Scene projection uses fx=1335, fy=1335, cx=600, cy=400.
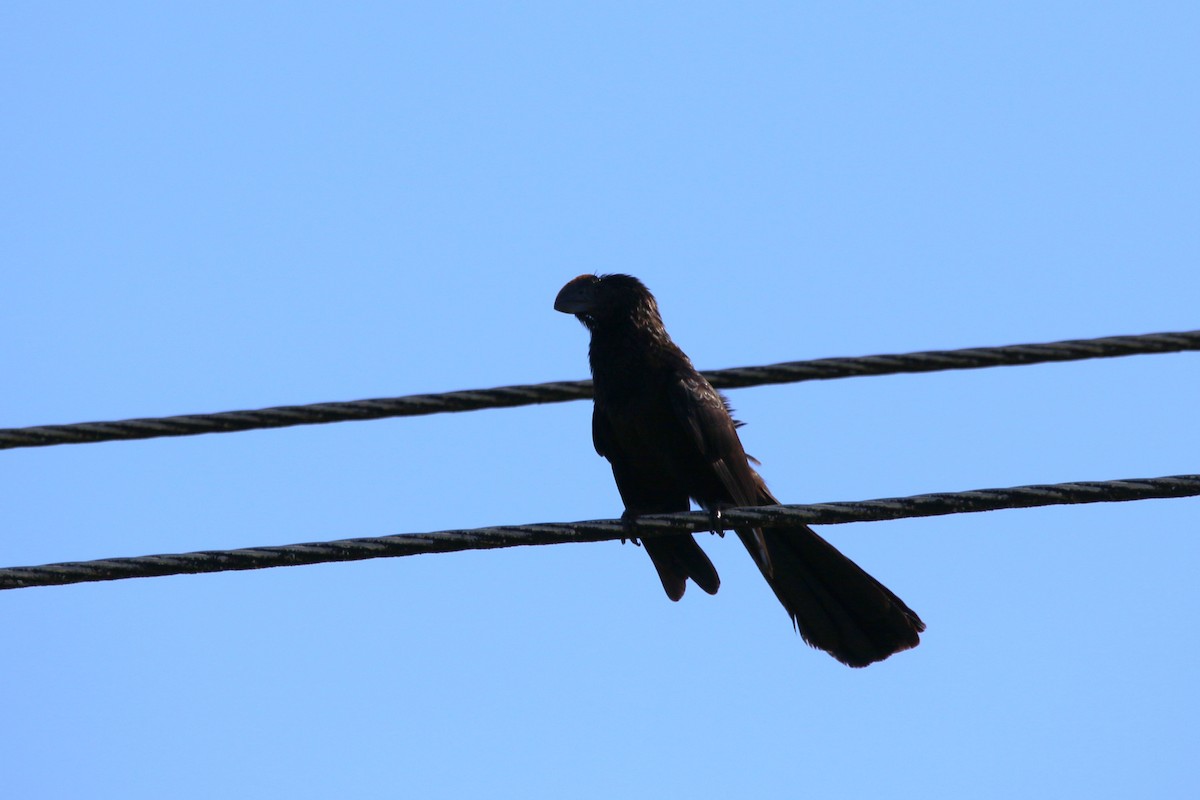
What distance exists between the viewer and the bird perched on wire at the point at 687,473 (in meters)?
5.48

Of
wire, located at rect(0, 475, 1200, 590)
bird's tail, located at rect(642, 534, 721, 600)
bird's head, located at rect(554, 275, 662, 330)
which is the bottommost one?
wire, located at rect(0, 475, 1200, 590)

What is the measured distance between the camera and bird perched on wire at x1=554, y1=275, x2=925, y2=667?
5.48 m

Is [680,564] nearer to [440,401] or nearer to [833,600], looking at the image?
[833,600]

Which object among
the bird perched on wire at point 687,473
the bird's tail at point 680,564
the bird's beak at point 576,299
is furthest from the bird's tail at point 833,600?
the bird's beak at point 576,299

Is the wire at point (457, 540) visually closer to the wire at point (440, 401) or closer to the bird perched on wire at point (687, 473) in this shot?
the wire at point (440, 401)

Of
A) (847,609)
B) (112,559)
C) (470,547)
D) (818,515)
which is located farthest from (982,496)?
(112,559)

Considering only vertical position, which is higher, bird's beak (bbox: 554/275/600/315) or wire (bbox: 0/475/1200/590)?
bird's beak (bbox: 554/275/600/315)

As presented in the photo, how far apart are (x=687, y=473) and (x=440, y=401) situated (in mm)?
1846

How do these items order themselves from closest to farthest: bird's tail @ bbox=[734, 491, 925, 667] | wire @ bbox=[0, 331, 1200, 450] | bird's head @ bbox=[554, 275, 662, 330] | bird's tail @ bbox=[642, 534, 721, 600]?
wire @ bbox=[0, 331, 1200, 450] → bird's tail @ bbox=[734, 491, 925, 667] → bird's tail @ bbox=[642, 534, 721, 600] → bird's head @ bbox=[554, 275, 662, 330]

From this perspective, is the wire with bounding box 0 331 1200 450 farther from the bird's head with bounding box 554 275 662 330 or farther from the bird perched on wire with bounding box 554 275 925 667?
the bird's head with bounding box 554 275 662 330

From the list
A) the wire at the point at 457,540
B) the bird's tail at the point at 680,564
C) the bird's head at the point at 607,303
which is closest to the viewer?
the wire at the point at 457,540

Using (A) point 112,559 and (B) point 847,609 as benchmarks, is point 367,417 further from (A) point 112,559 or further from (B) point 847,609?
(B) point 847,609

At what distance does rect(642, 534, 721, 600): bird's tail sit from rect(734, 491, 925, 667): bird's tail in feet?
1.24

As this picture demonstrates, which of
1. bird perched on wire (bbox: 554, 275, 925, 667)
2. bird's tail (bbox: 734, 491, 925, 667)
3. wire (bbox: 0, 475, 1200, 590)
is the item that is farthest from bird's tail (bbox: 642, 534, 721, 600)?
wire (bbox: 0, 475, 1200, 590)
